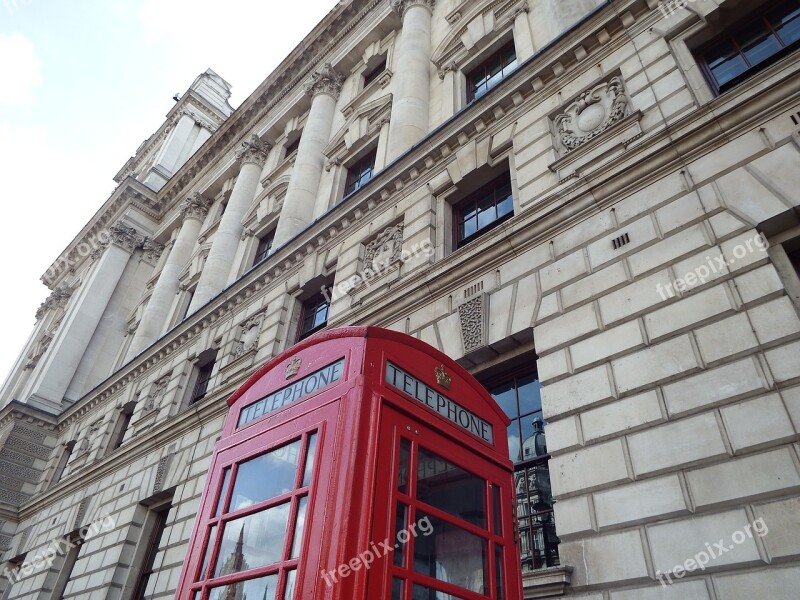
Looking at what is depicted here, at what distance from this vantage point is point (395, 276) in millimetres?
10812

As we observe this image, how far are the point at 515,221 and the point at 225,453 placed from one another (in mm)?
5858

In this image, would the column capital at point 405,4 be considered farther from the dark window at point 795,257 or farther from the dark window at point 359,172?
the dark window at point 795,257

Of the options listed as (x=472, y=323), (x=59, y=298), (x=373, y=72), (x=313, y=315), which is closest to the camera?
(x=472, y=323)

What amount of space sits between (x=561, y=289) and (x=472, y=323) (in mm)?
1487

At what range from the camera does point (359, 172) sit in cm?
1738

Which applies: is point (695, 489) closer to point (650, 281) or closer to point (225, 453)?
point (650, 281)

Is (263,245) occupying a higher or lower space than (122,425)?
higher

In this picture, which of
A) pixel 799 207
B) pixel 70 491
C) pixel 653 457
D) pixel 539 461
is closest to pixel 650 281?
pixel 799 207

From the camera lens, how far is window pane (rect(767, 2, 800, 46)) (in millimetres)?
7551

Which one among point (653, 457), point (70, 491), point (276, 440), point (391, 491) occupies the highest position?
point (70, 491)

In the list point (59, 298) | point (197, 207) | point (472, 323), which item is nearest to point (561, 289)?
point (472, 323)

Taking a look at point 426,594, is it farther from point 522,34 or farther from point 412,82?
point 412,82

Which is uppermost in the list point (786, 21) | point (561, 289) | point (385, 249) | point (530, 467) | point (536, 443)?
point (786, 21)

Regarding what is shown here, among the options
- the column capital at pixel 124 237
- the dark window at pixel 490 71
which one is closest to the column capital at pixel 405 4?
the dark window at pixel 490 71
